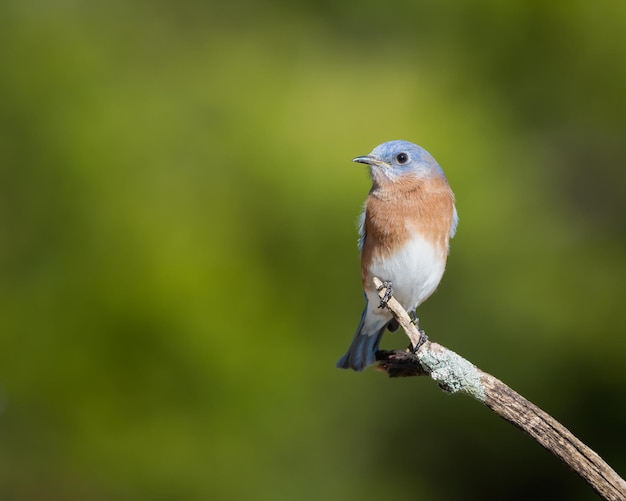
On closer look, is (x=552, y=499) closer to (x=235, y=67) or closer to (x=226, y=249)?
(x=226, y=249)

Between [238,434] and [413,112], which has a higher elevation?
[413,112]

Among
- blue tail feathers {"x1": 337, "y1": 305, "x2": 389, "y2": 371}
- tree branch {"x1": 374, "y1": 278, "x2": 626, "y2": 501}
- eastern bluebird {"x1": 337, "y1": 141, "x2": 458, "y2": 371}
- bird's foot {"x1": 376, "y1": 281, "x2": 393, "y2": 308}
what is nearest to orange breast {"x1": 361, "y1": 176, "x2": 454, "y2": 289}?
eastern bluebird {"x1": 337, "y1": 141, "x2": 458, "y2": 371}

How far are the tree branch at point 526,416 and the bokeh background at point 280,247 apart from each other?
332 centimetres

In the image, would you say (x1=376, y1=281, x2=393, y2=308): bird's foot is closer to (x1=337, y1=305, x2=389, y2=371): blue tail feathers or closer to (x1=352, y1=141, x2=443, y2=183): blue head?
(x1=337, y1=305, x2=389, y2=371): blue tail feathers

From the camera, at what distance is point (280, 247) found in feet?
22.4

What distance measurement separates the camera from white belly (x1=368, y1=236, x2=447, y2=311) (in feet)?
14.4

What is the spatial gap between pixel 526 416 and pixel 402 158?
152 centimetres

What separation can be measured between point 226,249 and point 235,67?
6.41ft

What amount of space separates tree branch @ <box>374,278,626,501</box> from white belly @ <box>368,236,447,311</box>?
97 centimetres

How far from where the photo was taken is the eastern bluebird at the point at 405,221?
431 centimetres

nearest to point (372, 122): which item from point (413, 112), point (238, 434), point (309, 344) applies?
point (413, 112)

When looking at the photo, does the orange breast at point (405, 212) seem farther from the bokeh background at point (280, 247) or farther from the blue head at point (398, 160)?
the bokeh background at point (280, 247)

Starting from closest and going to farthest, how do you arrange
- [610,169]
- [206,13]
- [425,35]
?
[610,169] < [425,35] < [206,13]

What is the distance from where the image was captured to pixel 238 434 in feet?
21.8
